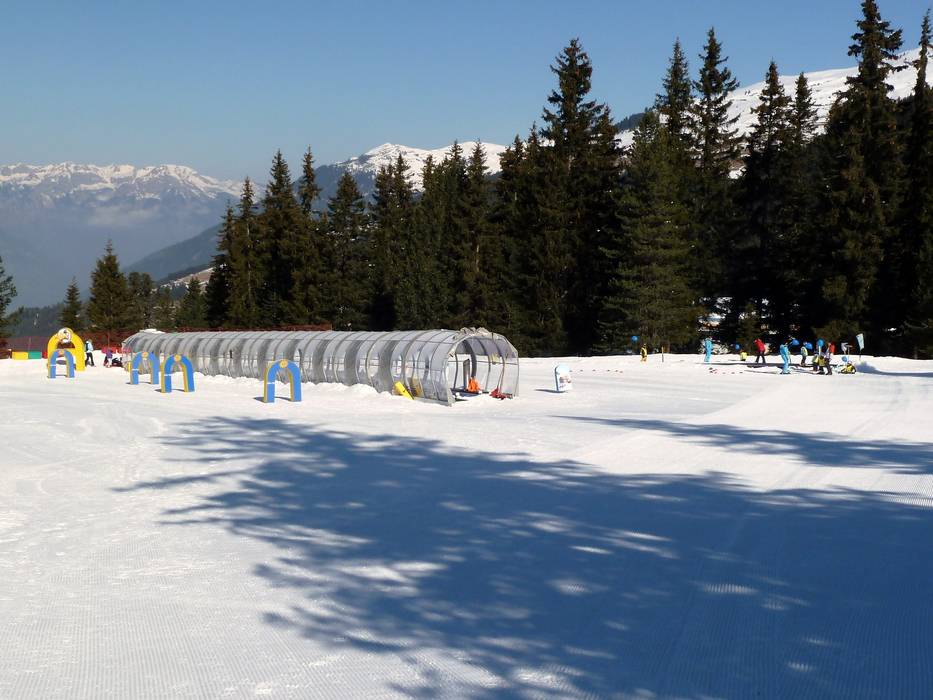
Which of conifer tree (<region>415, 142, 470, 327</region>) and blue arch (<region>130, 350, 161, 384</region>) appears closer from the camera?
blue arch (<region>130, 350, 161, 384</region>)

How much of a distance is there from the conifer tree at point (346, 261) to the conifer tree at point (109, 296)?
93.8ft

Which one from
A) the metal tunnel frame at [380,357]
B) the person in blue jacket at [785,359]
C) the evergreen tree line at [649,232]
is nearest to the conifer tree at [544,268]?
the evergreen tree line at [649,232]

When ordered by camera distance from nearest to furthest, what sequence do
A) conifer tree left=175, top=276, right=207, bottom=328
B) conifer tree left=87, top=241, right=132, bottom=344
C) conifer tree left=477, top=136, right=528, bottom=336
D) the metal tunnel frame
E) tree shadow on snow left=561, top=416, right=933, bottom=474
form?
tree shadow on snow left=561, top=416, right=933, bottom=474, the metal tunnel frame, conifer tree left=477, top=136, right=528, bottom=336, conifer tree left=87, top=241, right=132, bottom=344, conifer tree left=175, top=276, right=207, bottom=328

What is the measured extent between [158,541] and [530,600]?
16.6 feet

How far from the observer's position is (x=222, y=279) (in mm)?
86062

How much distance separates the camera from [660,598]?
7453 mm

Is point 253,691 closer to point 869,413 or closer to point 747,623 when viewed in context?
point 747,623

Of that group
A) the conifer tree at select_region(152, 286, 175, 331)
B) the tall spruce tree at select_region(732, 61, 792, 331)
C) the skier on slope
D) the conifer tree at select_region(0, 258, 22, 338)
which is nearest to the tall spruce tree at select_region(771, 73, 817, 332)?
the tall spruce tree at select_region(732, 61, 792, 331)

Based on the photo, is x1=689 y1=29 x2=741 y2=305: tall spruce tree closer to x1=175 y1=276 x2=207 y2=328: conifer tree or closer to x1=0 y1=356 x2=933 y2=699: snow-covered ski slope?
x1=0 y1=356 x2=933 y2=699: snow-covered ski slope

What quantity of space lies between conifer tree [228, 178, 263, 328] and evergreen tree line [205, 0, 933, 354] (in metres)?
0.21

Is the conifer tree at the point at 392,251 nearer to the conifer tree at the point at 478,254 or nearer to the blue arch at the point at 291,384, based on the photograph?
the conifer tree at the point at 478,254

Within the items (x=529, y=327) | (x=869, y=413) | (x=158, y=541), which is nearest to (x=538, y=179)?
(x=529, y=327)

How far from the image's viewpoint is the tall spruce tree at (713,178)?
55.1 meters

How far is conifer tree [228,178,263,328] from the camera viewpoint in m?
77.1
